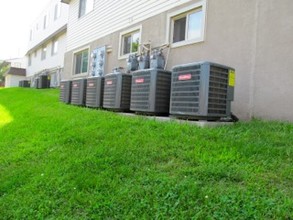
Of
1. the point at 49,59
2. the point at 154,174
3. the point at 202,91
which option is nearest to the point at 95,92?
the point at 202,91

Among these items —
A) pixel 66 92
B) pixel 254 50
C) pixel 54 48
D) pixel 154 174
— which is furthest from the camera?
pixel 54 48

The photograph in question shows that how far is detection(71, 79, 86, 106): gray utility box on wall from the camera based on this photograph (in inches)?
338

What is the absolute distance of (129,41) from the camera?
9570 millimetres

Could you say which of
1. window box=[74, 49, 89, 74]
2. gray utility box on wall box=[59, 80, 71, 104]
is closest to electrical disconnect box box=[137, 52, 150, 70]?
gray utility box on wall box=[59, 80, 71, 104]

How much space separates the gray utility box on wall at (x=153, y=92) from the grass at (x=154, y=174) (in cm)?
84

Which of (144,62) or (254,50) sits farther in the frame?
(144,62)

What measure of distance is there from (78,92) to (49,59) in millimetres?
15355

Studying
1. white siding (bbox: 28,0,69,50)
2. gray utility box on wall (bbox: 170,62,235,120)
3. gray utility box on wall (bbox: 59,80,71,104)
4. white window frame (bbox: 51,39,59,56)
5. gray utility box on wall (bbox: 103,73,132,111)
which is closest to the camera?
gray utility box on wall (bbox: 170,62,235,120)

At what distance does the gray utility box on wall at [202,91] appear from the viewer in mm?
4457

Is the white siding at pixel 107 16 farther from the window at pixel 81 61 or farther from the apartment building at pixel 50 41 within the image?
the apartment building at pixel 50 41

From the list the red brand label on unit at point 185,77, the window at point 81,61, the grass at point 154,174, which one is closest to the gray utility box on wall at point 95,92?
the grass at point 154,174

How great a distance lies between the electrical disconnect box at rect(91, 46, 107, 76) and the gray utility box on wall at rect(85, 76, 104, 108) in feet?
8.68

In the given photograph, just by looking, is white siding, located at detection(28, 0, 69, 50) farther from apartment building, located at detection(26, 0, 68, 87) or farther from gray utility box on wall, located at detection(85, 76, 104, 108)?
gray utility box on wall, located at detection(85, 76, 104, 108)

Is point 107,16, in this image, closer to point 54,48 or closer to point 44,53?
point 54,48
